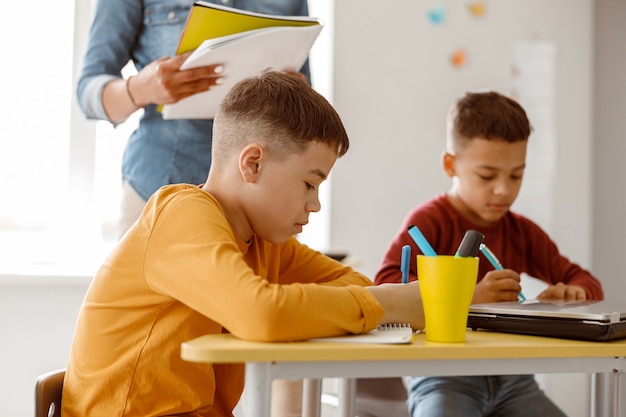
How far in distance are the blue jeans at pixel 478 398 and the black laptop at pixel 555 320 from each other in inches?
15.1

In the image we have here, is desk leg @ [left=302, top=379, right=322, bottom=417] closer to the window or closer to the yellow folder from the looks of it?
the yellow folder

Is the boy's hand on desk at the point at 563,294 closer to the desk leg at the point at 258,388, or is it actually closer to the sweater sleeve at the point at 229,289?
the sweater sleeve at the point at 229,289

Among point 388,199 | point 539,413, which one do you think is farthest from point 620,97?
point 539,413

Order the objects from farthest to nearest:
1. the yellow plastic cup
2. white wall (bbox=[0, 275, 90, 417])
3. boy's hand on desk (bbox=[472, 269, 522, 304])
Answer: white wall (bbox=[0, 275, 90, 417]) → boy's hand on desk (bbox=[472, 269, 522, 304]) → the yellow plastic cup

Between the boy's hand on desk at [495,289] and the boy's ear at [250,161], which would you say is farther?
the boy's hand on desk at [495,289]

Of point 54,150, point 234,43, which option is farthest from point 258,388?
point 54,150

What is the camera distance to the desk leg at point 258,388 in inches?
33.5

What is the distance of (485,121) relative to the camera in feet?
6.24

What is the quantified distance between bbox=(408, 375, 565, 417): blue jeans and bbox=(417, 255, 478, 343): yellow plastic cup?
565mm

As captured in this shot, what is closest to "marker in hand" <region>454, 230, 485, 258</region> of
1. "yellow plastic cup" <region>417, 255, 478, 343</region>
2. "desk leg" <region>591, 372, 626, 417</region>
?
"yellow plastic cup" <region>417, 255, 478, 343</region>

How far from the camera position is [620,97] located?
3318 millimetres

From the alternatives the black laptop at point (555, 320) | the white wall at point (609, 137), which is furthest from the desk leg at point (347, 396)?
the white wall at point (609, 137)

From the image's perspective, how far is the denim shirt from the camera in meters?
1.76

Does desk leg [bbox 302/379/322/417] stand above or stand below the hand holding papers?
below
